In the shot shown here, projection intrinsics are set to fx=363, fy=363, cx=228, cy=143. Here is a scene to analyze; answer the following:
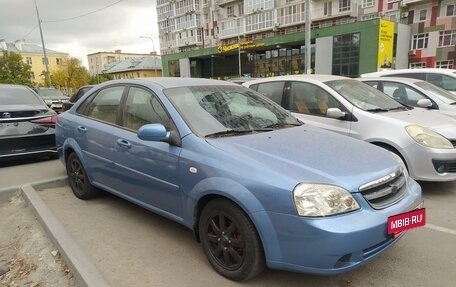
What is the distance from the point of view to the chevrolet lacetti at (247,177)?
7.98ft

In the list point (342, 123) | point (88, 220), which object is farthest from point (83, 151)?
point (342, 123)

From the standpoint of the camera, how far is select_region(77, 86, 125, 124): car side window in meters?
4.13

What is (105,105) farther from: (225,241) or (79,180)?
(225,241)

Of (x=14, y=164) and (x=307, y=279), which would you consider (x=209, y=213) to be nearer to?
(x=307, y=279)

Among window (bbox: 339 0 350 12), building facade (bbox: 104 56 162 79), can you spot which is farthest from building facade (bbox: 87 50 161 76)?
window (bbox: 339 0 350 12)

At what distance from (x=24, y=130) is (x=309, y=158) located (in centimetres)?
557

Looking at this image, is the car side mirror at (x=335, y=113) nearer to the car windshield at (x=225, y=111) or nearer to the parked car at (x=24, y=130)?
the car windshield at (x=225, y=111)

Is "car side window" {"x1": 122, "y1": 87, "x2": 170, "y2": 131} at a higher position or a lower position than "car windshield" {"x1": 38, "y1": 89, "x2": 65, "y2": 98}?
higher

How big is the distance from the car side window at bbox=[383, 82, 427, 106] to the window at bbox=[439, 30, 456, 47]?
36.3 metres

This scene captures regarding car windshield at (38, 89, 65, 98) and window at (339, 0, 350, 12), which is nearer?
car windshield at (38, 89, 65, 98)

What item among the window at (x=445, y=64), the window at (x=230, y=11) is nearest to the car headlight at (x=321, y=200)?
the window at (x=445, y=64)

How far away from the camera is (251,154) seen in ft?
9.10

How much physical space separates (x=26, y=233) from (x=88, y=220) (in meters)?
0.63

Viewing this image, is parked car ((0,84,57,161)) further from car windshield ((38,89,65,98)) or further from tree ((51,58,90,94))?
tree ((51,58,90,94))
